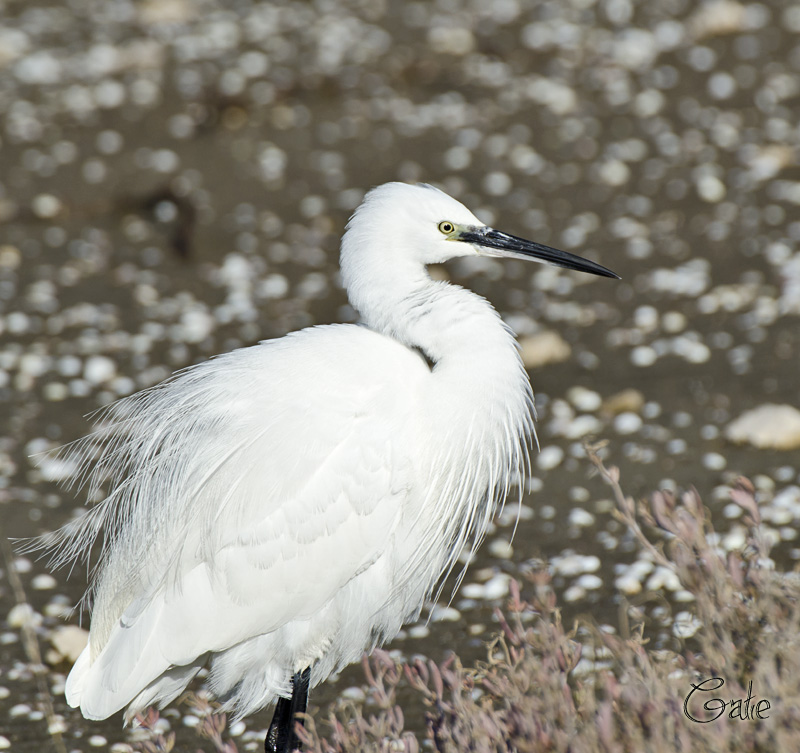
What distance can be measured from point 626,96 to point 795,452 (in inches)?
150

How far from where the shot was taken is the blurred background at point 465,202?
4004 mm

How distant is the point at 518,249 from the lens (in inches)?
120

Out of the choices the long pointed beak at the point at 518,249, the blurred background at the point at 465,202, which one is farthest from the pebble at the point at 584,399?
the long pointed beak at the point at 518,249

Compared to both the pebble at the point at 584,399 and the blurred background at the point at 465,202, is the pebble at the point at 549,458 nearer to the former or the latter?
the blurred background at the point at 465,202

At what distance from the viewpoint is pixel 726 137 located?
6801 millimetres

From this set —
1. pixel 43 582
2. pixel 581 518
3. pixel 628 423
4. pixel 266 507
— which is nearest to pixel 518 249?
pixel 266 507

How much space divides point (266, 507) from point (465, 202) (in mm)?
3978

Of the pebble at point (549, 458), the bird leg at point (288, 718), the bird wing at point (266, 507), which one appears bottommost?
the pebble at point (549, 458)

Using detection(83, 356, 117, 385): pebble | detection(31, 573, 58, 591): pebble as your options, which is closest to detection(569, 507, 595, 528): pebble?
detection(31, 573, 58, 591): pebble

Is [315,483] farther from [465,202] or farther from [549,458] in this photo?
[465,202]

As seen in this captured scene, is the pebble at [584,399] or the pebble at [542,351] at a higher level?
the pebble at [584,399]

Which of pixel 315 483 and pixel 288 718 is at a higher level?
pixel 315 483

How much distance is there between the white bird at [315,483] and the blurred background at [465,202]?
561 mm

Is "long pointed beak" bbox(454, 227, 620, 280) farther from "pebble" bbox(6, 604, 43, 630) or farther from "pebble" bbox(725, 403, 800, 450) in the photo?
"pebble" bbox(6, 604, 43, 630)
